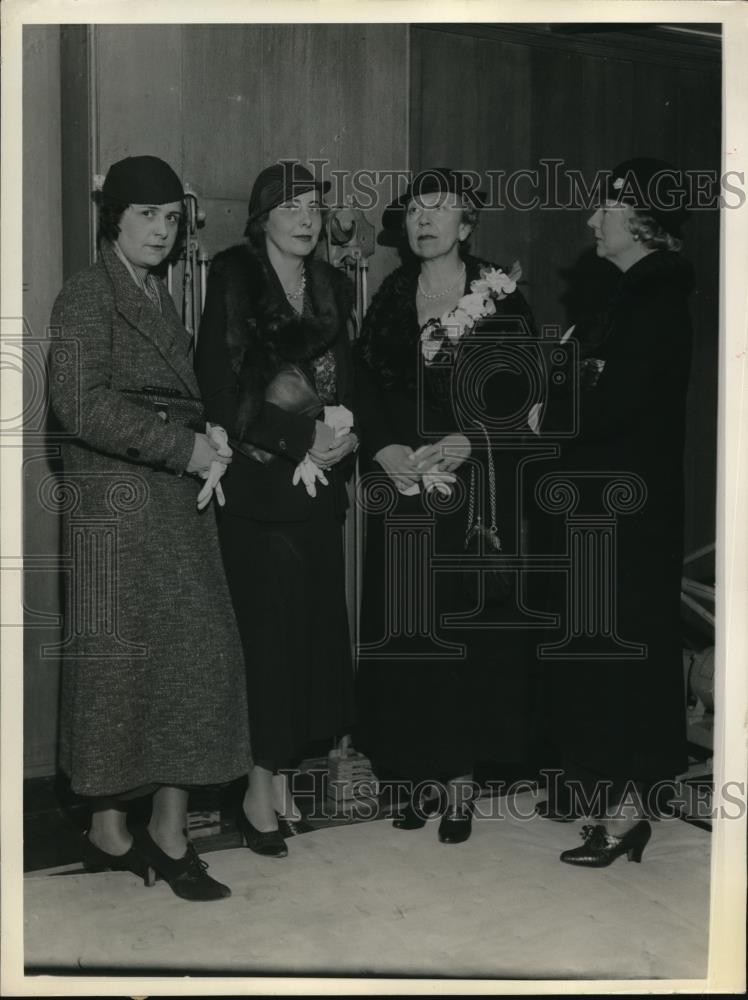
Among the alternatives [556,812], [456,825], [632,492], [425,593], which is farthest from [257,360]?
[556,812]

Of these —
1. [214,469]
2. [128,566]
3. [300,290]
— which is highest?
[300,290]

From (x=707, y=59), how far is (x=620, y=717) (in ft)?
7.77

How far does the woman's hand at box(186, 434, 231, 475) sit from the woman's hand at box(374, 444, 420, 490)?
1.86 ft

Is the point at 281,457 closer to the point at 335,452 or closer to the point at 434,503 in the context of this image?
the point at 335,452

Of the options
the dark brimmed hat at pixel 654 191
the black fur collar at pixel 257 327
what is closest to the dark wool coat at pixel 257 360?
the black fur collar at pixel 257 327

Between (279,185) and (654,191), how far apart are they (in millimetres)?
1042

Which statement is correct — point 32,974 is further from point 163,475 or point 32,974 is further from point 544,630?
point 544,630

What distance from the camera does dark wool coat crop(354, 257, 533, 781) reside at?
3.54 metres

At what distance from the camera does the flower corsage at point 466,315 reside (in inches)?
138

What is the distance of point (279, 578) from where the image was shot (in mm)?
3441

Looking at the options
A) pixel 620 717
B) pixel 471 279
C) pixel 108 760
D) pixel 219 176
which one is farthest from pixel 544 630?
pixel 219 176

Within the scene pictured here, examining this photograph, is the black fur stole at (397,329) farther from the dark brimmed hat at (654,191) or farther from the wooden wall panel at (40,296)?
the wooden wall panel at (40,296)

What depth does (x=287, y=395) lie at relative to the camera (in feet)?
11.1

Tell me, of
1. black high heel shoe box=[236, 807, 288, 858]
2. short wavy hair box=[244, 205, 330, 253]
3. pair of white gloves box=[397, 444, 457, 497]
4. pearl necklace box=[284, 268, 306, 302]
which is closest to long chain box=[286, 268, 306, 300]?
pearl necklace box=[284, 268, 306, 302]
